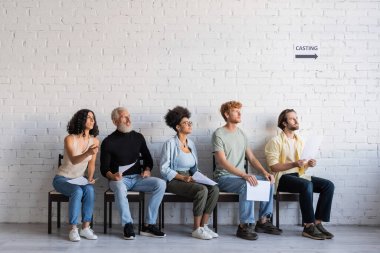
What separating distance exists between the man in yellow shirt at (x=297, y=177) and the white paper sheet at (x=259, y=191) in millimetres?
285

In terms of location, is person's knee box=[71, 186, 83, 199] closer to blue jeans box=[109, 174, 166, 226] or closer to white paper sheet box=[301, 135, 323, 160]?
blue jeans box=[109, 174, 166, 226]

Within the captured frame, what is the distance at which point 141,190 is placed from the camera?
4844 mm

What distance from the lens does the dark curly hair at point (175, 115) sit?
5020mm

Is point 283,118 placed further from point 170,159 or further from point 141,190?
point 141,190

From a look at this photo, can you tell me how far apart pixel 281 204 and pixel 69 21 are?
3126 millimetres

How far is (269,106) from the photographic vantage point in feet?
17.7

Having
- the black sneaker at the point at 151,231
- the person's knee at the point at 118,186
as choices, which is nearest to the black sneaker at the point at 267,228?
the black sneaker at the point at 151,231

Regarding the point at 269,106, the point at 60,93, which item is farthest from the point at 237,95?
the point at 60,93

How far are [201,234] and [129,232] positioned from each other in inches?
27.0

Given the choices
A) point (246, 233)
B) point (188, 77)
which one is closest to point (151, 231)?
point (246, 233)

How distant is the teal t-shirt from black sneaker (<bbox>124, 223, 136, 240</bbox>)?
1.07 meters

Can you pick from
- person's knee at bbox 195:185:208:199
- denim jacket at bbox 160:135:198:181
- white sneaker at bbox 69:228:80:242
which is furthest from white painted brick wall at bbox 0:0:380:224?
white sneaker at bbox 69:228:80:242

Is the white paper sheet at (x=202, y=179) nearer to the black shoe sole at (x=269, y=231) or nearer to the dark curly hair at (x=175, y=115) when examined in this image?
the dark curly hair at (x=175, y=115)

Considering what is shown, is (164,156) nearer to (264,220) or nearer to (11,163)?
(264,220)
